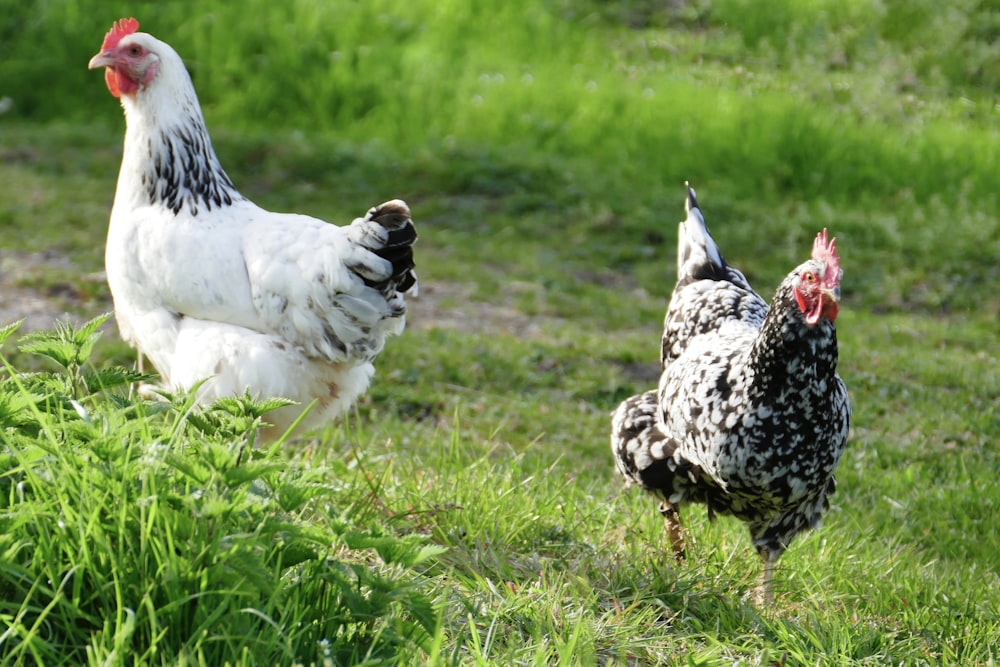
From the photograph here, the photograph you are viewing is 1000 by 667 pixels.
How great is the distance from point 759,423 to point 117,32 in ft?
9.40

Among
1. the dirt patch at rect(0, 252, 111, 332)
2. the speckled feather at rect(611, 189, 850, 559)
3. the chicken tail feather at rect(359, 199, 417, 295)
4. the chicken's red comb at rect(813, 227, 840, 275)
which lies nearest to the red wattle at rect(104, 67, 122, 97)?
the chicken tail feather at rect(359, 199, 417, 295)

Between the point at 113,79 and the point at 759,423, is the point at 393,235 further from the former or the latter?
the point at 113,79

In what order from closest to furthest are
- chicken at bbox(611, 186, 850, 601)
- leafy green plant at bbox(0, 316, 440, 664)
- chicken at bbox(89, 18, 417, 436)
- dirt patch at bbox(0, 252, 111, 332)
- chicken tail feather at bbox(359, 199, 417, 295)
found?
leafy green plant at bbox(0, 316, 440, 664) → chicken at bbox(611, 186, 850, 601) → chicken tail feather at bbox(359, 199, 417, 295) → chicken at bbox(89, 18, 417, 436) → dirt patch at bbox(0, 252, 111, 332)

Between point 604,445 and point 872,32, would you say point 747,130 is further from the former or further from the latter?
point 604,445

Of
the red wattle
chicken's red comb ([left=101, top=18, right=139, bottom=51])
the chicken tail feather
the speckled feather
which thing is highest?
chicken's red comb ([left=101, top=18, right=139, bottom=51])

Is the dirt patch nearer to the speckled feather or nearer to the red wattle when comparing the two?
the red wattle

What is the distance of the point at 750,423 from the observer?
3.30 metres

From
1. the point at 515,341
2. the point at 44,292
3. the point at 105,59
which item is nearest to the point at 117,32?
the point at 105,59

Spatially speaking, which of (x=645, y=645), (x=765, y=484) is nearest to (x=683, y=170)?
(x=765, y=484)

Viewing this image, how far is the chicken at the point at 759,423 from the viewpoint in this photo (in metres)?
3.23

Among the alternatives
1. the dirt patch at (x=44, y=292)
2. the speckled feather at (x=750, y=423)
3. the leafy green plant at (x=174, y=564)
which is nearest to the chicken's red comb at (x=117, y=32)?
the dirt patch at (x=44, y=292)

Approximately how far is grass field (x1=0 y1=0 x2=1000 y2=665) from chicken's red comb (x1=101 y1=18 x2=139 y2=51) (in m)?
1.35

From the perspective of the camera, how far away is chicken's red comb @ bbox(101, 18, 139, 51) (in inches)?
164

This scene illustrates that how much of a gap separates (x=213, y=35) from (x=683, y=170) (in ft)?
15.2
